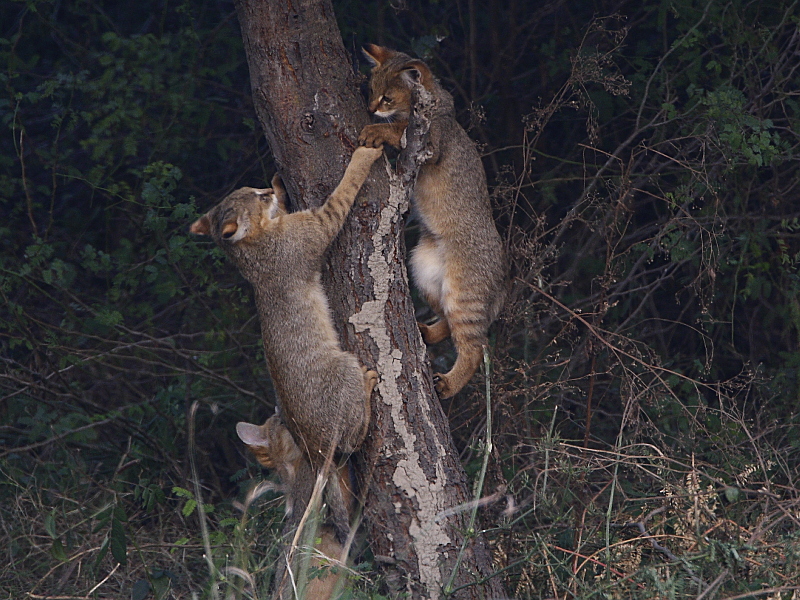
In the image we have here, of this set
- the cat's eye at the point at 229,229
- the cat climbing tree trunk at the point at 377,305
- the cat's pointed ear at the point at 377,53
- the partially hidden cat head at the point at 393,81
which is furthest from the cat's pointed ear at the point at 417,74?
the cat's eye at the point at 229,229

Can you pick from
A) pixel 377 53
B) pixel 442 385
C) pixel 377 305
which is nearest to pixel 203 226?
pixel 377 305

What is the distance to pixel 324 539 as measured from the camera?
3996 mm

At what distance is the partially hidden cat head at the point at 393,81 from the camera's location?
4.37 meters

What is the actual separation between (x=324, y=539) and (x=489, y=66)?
356 centimetres

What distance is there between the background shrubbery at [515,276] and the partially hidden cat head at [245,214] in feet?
2.49

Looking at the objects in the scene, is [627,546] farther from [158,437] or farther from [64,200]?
[64,200]

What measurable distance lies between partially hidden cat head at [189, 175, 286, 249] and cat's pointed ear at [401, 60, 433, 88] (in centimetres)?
85

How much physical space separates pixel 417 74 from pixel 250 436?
202 cm

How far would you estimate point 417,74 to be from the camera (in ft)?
14.7

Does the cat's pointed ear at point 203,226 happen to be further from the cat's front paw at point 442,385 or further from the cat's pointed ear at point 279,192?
the cat's front paw at point 442,385

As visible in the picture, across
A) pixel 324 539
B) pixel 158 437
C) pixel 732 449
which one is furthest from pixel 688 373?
pixel 158 437

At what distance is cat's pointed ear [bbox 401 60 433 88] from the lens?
4.43 meters

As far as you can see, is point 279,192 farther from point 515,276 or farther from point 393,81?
point 515,276

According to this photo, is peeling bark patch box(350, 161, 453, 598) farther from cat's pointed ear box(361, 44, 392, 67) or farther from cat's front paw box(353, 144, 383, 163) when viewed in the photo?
cat's pointed ear box(361, 44, 392, 67)
